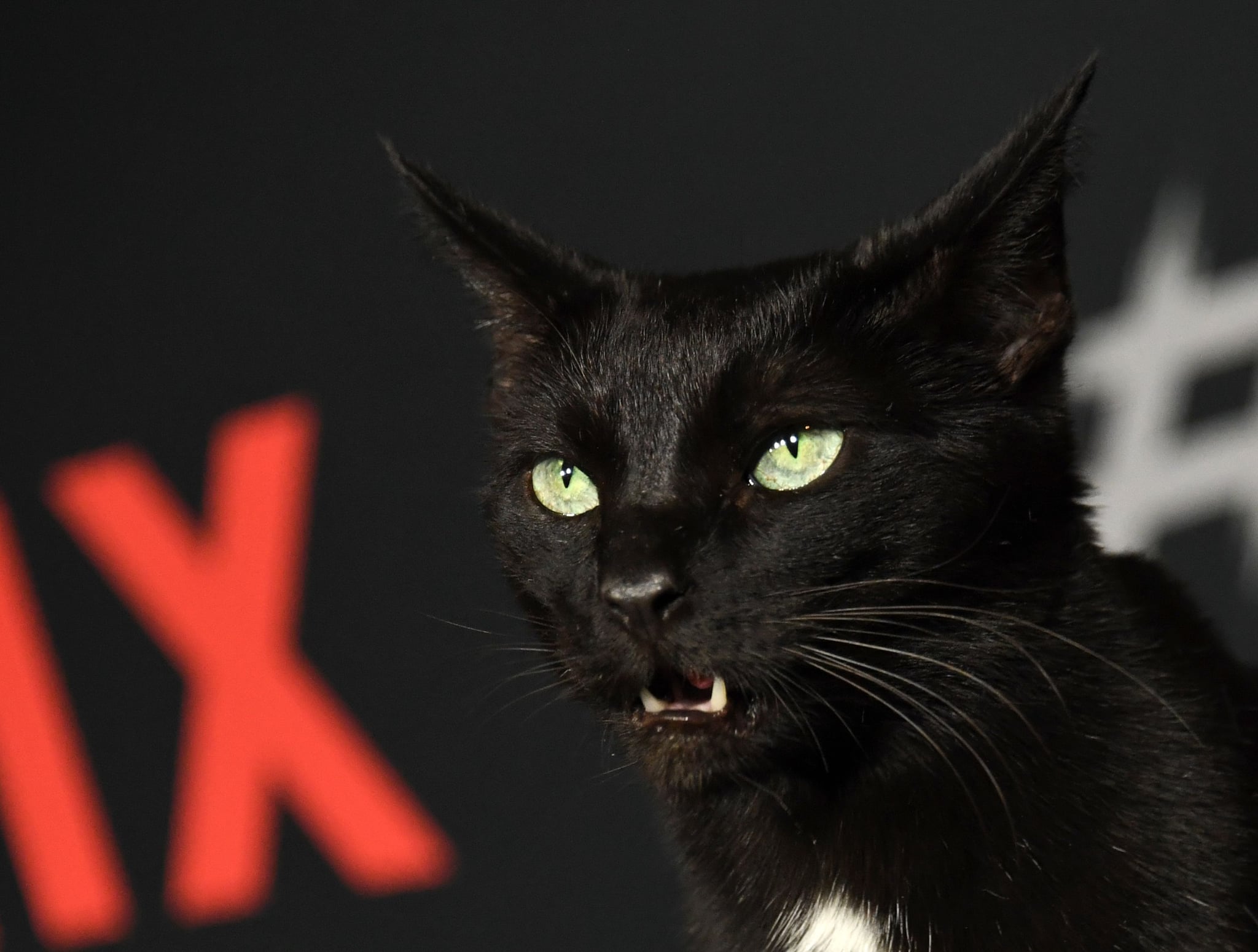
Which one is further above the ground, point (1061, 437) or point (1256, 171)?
point (1256, 171)

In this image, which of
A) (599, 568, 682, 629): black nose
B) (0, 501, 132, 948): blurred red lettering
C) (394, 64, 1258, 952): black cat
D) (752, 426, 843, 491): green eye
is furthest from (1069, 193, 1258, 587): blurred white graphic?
(0, 501, 132, 948): blurred red lettering

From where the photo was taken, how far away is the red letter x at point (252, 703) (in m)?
2.35

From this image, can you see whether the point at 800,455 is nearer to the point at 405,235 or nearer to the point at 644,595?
the point at 644,595

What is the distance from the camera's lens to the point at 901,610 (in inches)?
38.5

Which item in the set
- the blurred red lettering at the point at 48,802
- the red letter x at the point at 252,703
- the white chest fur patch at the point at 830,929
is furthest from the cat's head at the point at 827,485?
the blurred red lettering at the point at 48,802

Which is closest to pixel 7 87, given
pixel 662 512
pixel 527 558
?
pixel 527 558

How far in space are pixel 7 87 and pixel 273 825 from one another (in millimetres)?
1330

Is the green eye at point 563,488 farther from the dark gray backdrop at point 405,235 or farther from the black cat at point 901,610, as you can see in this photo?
the dark gray backdrop at point 405,235

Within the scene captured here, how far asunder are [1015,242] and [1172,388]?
3.83 feet

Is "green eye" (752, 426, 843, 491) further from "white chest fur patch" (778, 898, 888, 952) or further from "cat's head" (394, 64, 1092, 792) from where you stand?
"white chest fur patch" (778, 898, 888, 952)

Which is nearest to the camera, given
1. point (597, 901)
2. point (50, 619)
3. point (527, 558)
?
point (527, 558)

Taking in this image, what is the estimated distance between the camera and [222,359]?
2438 millimetres

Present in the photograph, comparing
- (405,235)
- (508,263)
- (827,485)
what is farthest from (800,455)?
(405,235)

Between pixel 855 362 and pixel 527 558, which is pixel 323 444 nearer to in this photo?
pixel 527 558
